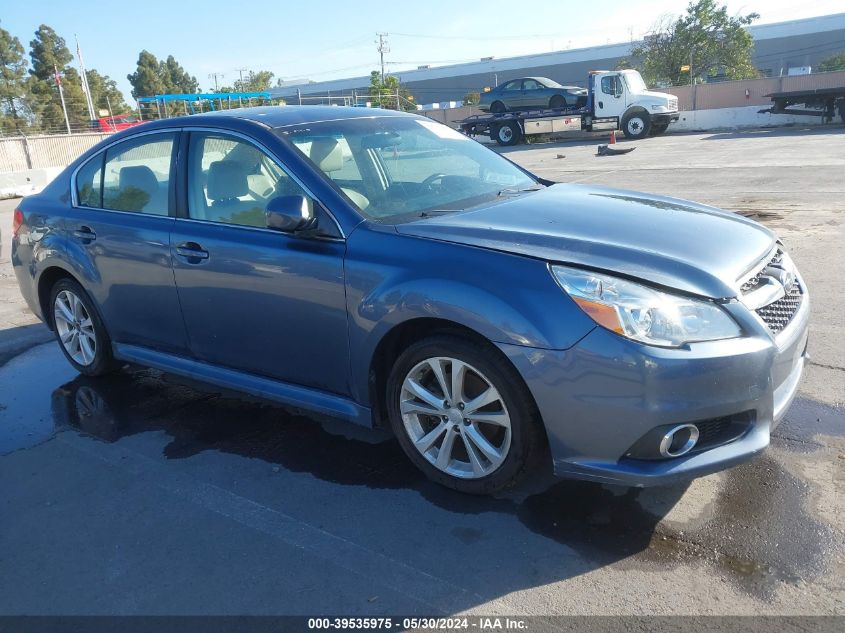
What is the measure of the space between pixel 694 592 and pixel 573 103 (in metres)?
29.9

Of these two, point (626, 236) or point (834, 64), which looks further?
Answer: point (834, 64)

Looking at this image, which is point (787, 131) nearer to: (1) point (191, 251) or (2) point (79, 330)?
(2) point (79, 330)

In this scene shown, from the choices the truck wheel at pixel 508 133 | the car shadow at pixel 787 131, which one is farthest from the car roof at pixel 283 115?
the truck wheel at pixel 508 133

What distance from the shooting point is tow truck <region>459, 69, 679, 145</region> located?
91.7ft

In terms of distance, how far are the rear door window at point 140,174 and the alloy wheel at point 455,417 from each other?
2.01 metres

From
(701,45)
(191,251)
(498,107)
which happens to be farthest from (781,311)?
(701,45)

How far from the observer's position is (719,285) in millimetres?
2873

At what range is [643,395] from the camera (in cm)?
269

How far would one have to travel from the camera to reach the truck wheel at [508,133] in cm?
3077

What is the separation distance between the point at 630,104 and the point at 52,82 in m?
49.9

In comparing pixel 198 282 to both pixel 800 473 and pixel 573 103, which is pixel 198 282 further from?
pixel 573 103

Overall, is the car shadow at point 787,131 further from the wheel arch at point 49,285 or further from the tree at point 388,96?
the wheel arch at point 49,285

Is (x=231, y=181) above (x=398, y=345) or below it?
above

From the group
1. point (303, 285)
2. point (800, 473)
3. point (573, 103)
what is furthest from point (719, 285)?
point (573, 103)
